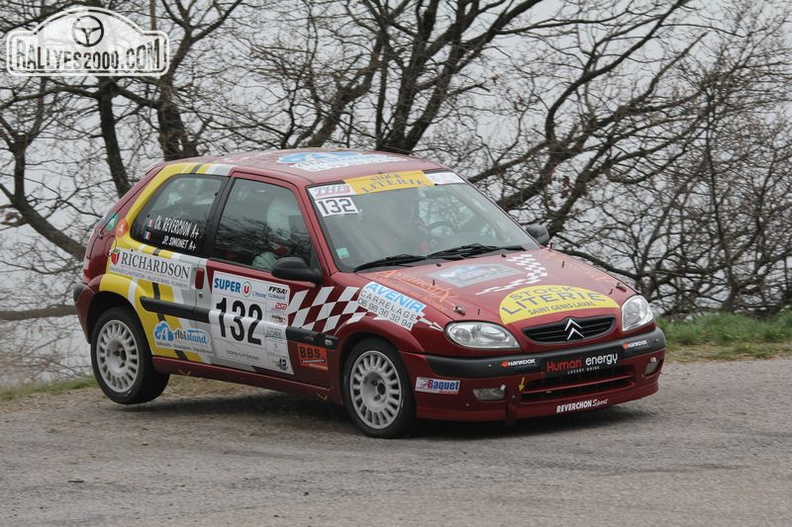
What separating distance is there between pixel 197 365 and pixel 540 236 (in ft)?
8.56

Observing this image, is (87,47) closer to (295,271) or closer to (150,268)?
(150,268)

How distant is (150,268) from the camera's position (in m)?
9.45

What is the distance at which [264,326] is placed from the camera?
8.55 meters

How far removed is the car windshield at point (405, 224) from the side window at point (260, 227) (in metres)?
0.20

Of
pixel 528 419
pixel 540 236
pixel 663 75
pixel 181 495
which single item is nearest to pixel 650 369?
pixel 528 419

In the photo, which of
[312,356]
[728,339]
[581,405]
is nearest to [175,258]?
[312,356]

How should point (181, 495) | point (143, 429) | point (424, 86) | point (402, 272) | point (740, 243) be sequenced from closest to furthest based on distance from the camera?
point (181, 495)
point (402, 272)
point (143, 429)
point (740, 243)
point (424, 86)

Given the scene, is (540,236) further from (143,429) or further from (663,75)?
(663,75)

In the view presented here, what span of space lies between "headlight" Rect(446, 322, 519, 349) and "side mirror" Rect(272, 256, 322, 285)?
110 cm

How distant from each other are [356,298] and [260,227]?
45.7 inches

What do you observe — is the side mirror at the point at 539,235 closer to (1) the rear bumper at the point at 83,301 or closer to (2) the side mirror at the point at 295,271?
(2) the side mirror at the point at 295,271

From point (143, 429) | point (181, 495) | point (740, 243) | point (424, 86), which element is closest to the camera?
point (181, 495)

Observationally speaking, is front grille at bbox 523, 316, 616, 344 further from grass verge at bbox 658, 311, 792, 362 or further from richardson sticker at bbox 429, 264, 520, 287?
grass verge at bbox 658, 311, 792, 362

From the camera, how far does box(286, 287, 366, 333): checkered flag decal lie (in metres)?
8.01
